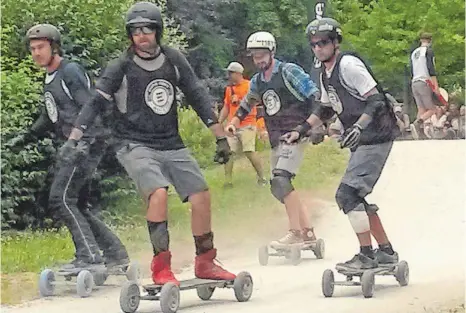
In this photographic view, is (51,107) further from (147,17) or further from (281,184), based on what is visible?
(281,184)

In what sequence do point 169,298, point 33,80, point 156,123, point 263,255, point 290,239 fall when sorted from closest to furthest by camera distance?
1. point 169,298
2. point 156,123
3. point 263,255
4. point 290,239
5. point 33,80

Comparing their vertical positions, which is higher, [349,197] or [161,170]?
[161,170]

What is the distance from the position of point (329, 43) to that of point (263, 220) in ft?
4.19

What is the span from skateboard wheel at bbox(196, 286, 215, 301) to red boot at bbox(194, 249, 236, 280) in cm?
8

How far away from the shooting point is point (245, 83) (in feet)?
20.7

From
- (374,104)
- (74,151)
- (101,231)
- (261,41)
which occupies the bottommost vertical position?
(101,231)

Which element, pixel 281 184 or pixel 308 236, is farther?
pixel 308 236

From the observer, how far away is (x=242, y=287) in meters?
5.89

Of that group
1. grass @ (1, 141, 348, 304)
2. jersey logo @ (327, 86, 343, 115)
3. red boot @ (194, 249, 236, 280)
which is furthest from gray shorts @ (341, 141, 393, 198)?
red boot @ (194, 249, 236, 280)

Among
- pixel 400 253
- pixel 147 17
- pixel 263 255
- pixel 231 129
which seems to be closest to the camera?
pixel 147 17

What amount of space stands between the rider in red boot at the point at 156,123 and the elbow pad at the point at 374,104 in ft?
2.49

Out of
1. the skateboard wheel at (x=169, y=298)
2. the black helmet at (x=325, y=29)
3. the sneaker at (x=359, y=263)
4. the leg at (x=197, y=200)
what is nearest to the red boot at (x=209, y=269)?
the leg at (x=197, y=200)

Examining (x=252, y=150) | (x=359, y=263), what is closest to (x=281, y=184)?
(x=252, y=150)

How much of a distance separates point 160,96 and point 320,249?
1.46 m
